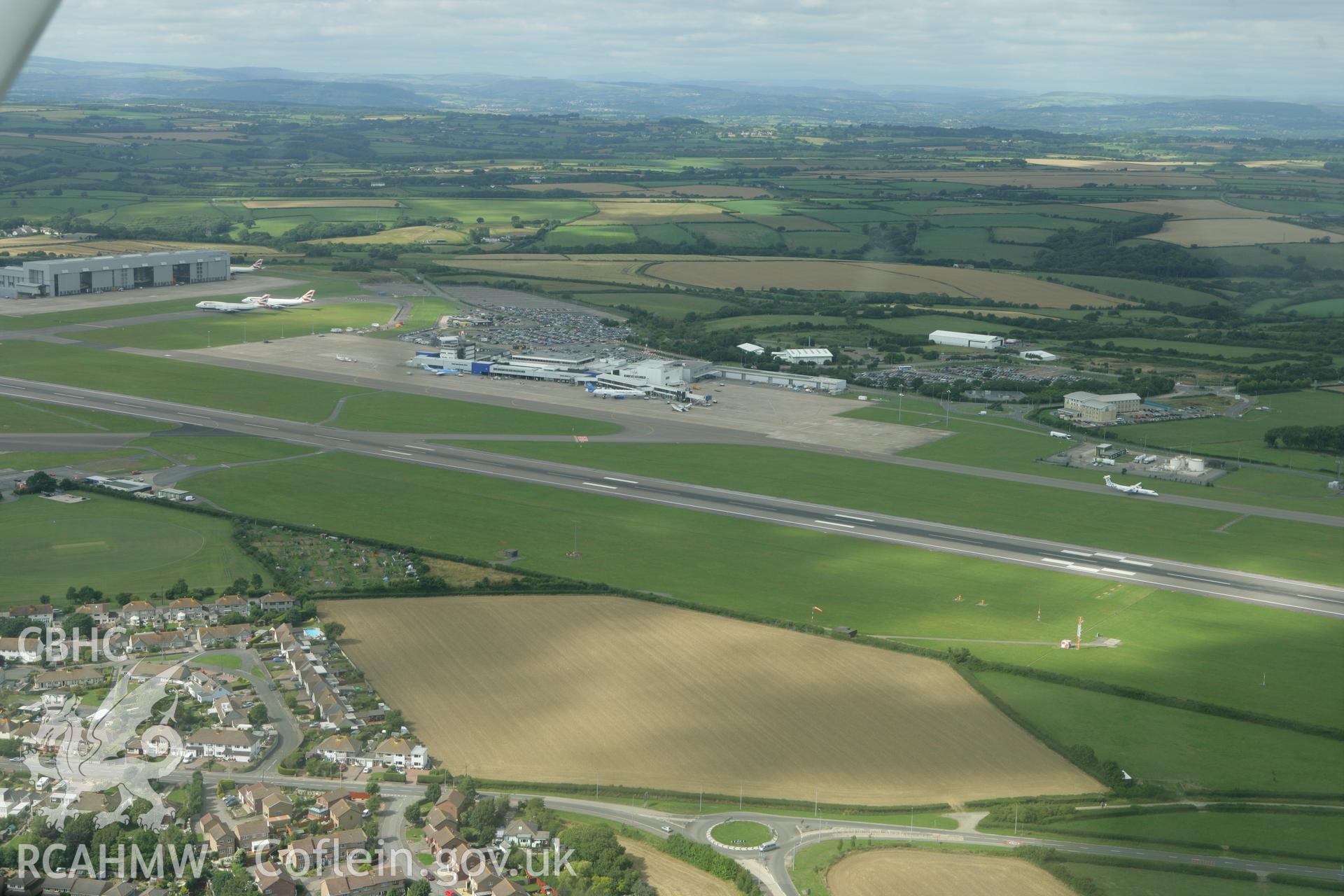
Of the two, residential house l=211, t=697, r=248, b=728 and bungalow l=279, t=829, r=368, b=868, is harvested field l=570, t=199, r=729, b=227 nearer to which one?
residential house l=211, t=697, r=248, b=728

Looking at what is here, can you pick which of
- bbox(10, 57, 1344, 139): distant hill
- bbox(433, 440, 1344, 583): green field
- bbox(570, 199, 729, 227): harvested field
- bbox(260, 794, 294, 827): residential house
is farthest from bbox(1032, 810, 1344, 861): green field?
bbox(10, 57, 1344, 139): distant hill

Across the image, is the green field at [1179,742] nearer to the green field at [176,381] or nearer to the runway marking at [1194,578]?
the runway marking at [1194,578]

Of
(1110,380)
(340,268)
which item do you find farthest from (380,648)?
(340,268)

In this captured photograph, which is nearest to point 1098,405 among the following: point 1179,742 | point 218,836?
point 1179,742

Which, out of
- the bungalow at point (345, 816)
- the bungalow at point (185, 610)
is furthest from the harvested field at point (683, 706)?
the bungalow at point (185, 610)

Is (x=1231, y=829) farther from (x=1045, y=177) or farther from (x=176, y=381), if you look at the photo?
(x=1045, y=177)

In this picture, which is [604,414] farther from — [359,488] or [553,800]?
[553,800]
